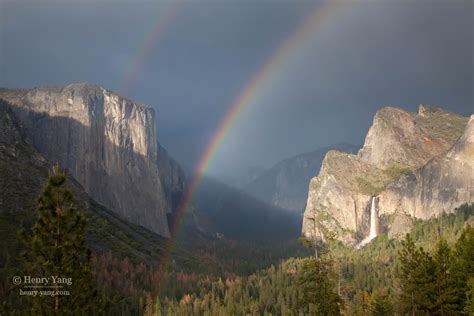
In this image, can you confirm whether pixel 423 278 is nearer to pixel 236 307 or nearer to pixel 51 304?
pixel 51 304

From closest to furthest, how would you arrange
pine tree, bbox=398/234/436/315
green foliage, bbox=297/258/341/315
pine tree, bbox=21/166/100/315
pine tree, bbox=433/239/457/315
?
1. pine tree, bbox=21/166/100/315
2. green foliage, bbox=297/258/341/315
3. pine tree, bbox=433/239/457/315
4. pine tree, bbox=398/234/436/315

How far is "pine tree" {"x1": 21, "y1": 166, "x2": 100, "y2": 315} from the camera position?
104 feet

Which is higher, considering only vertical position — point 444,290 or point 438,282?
point 438,282

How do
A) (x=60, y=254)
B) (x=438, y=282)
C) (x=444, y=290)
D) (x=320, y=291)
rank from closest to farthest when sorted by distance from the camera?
1. (x=60, y=254)
2. (x=320, y=291)
3. (x=438, y=282)
4. (x=444, y=290)

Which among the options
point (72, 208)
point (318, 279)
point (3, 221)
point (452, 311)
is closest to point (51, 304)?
point (72, 208)

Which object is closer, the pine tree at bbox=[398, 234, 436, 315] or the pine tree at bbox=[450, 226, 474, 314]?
the pine tree at bbox=[398, 234, 436, 315]

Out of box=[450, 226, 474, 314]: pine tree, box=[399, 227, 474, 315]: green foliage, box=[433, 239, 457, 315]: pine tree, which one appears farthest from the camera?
box=[450, 226, 474, 314]: pine tree

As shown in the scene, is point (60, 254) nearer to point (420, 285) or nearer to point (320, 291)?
point (320, 291)

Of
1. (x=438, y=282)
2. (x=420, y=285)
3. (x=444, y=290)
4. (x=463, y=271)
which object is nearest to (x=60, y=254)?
(x=420, y=285)

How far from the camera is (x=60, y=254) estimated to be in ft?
106

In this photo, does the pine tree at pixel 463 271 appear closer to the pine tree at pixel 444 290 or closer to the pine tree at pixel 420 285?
the pine tree at pixel 444 290

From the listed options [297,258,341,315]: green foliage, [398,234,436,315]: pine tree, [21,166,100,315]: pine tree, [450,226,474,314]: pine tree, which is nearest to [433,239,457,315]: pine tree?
[398,234,436,315]: pine tree

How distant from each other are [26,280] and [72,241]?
4.45m

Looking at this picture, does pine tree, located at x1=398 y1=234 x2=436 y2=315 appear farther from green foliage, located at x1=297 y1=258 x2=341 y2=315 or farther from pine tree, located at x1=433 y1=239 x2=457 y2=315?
green foliage, located at x1=297 y1=258 x2=341 y2=315
